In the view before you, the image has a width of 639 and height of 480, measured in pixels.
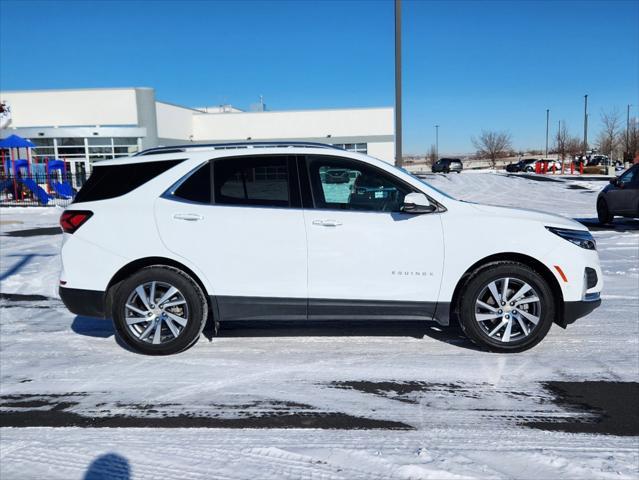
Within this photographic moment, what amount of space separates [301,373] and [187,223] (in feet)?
5.38

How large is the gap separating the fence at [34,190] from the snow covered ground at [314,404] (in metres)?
21.4

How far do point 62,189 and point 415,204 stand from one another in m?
25.6

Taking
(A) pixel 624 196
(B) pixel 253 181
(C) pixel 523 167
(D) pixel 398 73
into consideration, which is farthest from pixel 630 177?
(C) pixel 523 167

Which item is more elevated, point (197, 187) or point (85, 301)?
point (197, 187)

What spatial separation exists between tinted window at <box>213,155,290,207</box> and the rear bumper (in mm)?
1383

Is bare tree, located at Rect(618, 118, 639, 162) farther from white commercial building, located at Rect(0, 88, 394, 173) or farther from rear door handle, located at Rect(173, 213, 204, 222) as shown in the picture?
rear door handle, located at Rect(173, 213, 204, 222)

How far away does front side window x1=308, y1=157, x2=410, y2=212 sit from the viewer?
15.9 feet

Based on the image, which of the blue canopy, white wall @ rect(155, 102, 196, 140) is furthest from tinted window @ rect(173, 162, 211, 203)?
white wall @ rect(155, 102, 196, 140)

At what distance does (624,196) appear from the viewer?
12930 millimetres

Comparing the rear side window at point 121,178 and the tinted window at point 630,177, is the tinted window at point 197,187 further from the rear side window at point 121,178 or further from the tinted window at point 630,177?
the tinted window at point 630,177

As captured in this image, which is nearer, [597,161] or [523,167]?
[523,167]

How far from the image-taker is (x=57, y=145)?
4309 cm

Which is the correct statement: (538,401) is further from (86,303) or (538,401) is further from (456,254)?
(86,303)

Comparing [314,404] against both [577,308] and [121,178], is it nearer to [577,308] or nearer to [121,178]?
[577,308]
